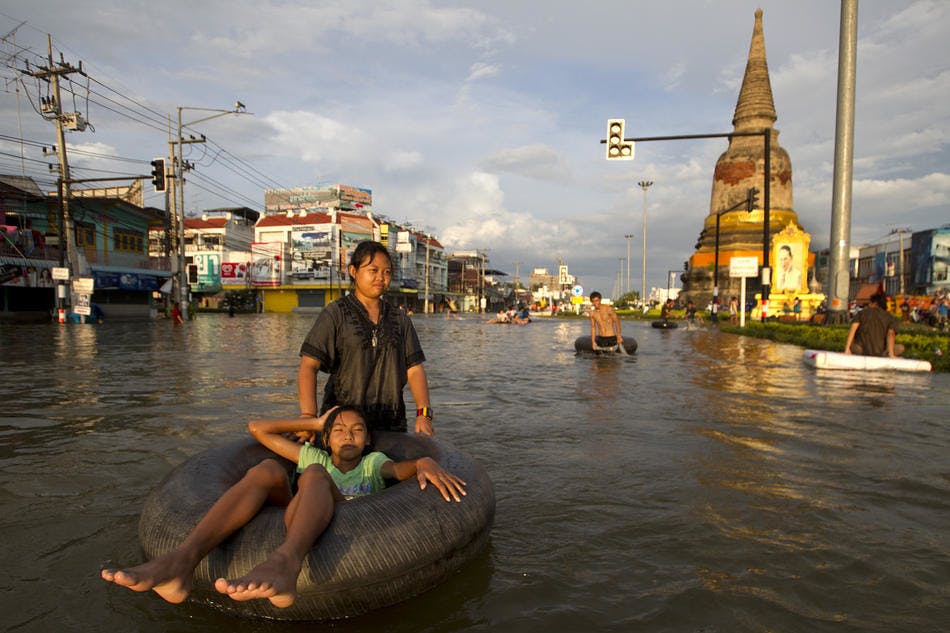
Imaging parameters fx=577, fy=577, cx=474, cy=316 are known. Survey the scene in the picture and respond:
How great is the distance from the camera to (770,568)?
3078 millimetres

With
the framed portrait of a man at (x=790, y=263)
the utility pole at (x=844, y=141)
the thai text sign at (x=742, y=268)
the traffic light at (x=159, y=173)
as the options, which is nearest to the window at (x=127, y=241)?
the traffic light at (x=159, y=173)

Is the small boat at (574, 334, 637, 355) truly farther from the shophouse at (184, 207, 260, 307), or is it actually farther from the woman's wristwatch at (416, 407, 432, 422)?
the shophouse at (184, 207, 260, 307)

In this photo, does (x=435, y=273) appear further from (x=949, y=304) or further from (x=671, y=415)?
(x=671, y=415)

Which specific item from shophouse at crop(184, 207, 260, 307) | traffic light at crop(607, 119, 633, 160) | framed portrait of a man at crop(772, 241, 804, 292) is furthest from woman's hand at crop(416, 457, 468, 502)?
shophouse at crop(184, 207, 260, 307)

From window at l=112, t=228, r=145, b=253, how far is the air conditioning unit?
11.0 m

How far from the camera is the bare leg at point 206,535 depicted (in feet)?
7.24

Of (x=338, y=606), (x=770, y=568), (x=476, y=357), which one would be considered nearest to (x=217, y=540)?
(x=338, y=606)

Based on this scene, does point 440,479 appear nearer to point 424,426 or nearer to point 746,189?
point 424,426

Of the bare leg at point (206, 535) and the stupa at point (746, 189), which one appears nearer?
the bare leg at point (206, 535)

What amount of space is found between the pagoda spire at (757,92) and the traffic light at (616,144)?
31.9 metres

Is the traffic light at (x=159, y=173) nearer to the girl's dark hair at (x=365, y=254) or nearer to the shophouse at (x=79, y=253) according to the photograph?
the shophouse at (x=79, y=253)

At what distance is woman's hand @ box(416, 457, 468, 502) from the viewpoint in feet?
9.62

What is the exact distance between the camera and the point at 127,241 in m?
37.0

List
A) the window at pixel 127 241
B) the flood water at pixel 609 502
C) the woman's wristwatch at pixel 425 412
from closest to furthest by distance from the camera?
the flood water at pixel 609 502 < the woman's wristwatch at pixel 425 412 < the window at pixel 127 241
